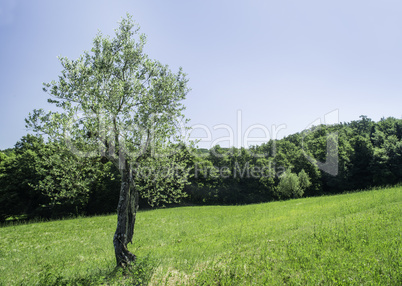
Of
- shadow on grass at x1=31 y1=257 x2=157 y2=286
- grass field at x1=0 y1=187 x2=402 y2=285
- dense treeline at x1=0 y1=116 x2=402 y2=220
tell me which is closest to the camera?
grass field at x1=0 y1=187 x2=402 y2=285

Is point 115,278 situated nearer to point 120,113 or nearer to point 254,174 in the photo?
point 120,113

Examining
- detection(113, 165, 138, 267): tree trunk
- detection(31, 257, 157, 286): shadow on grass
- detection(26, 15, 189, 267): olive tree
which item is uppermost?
detection(26, 15, 189, 267): olive tree

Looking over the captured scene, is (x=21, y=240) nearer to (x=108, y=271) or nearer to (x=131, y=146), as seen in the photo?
(x=108, y=271)

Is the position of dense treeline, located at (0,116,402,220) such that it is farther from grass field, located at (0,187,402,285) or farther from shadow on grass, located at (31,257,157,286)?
shadow on grass, located at (31,257,157,286)

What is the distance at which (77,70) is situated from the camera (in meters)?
10.1

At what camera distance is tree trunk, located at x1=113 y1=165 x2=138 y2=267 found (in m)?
9.50

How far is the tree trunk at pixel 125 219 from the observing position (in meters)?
9.50

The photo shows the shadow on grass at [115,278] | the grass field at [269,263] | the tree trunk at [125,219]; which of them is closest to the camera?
the grass field at [269,263]

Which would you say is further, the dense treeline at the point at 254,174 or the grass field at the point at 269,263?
the dense treeline at the point at 254,174

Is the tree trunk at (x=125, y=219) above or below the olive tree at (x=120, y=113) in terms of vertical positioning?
below

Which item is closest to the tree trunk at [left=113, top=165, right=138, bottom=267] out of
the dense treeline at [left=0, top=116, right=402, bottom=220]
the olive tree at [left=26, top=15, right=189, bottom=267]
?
the olive tree at [left=26, top=15, right=189, bottom=267]

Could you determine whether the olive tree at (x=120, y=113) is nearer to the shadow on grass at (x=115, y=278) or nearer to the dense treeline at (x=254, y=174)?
the shadow on grass at (x=115, y=278)

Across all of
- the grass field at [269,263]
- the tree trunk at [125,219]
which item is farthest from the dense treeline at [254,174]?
the tree trunk at [125,219]

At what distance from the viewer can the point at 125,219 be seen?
9.84 m
